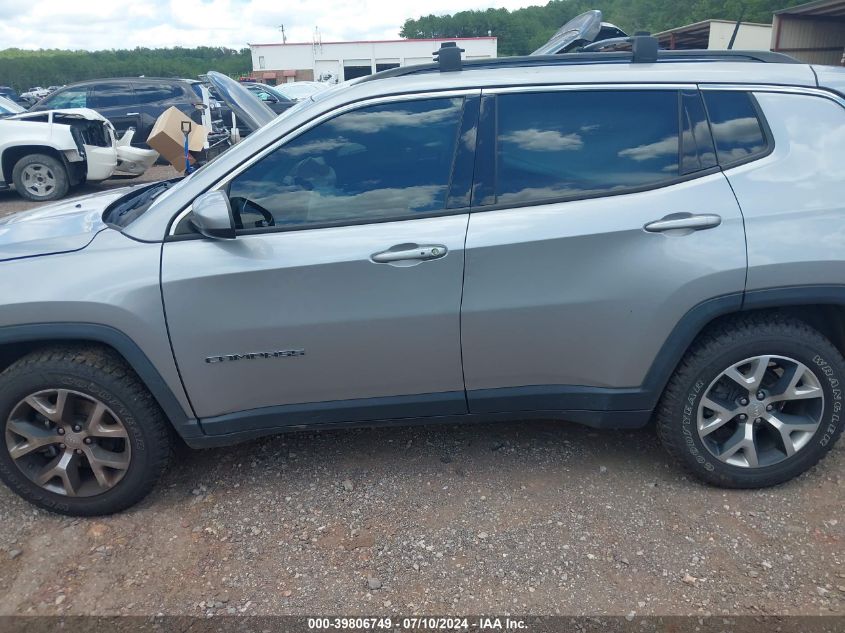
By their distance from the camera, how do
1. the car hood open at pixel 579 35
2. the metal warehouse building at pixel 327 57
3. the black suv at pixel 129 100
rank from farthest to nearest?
the metal warehouse building at pixel 327 57
the black suv at pixel 129 100
the car hood open at pixel 579 35

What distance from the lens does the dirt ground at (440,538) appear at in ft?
7.93

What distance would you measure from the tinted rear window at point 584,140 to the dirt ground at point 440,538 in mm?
1394

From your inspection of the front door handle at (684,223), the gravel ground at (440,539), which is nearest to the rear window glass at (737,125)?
the front door handle at (684,223)

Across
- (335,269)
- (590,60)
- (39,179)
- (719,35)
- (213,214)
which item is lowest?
(39,179)

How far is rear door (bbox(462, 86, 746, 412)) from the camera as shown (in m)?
2.59

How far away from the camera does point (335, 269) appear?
102 inches

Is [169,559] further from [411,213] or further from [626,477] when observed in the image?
[626,477]

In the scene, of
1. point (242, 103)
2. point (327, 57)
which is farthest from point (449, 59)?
point (327, 57)

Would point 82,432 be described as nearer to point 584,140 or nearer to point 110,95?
point 584,140

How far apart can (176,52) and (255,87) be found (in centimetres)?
8367

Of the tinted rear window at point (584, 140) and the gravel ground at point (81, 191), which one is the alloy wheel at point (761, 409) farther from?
the gravel ground at point (81, 191)

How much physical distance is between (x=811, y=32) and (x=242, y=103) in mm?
27878

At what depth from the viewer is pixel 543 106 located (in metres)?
2.67

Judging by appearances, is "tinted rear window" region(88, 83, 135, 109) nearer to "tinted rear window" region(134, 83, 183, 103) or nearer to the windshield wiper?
"tinted rear window" region(134, 83, 183, 103)
